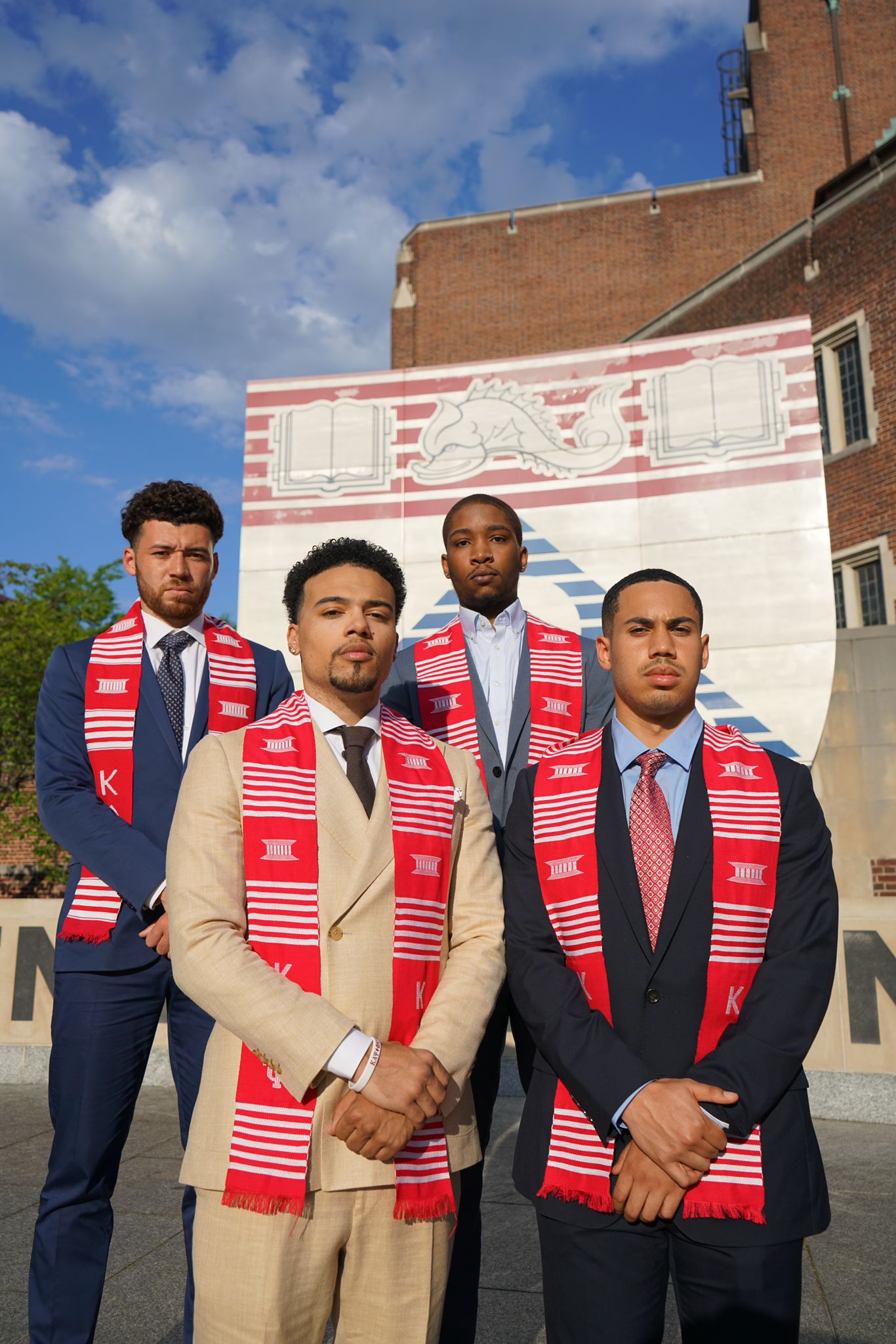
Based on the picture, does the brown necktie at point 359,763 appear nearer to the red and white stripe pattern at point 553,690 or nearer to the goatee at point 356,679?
the goatee at point 356,679

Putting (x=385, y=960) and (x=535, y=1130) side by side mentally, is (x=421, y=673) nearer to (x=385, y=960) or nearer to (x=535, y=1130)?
(x=385, y=960)

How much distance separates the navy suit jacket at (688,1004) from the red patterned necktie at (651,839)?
31 mm

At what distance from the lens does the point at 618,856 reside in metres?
2.02

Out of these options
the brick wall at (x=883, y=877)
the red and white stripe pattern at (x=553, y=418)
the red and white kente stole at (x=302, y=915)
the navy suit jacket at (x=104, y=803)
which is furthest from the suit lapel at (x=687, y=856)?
the brick wall at (x=883, y=877)

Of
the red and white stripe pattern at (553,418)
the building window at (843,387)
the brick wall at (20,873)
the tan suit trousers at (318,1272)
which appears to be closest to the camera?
the tan suit trousers at (318,1272)

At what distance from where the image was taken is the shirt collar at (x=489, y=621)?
312 centimetres

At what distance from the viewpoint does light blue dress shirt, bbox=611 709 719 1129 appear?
2121 millimetres

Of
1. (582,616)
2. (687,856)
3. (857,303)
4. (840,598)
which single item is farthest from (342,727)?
(857,303)

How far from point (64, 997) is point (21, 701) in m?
15.9

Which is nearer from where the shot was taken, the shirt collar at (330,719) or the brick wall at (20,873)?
the shirt collar at (330,719)

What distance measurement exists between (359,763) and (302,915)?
36cm

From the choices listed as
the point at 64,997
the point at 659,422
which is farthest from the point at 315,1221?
the point at 659,422

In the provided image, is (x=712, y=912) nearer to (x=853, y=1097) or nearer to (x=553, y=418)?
(x=853, y=1097)

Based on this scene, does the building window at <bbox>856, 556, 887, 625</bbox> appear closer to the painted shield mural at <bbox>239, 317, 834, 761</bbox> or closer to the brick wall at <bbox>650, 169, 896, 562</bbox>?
the brick wall at <bbox>650, 169, 896, 562</bbox>
